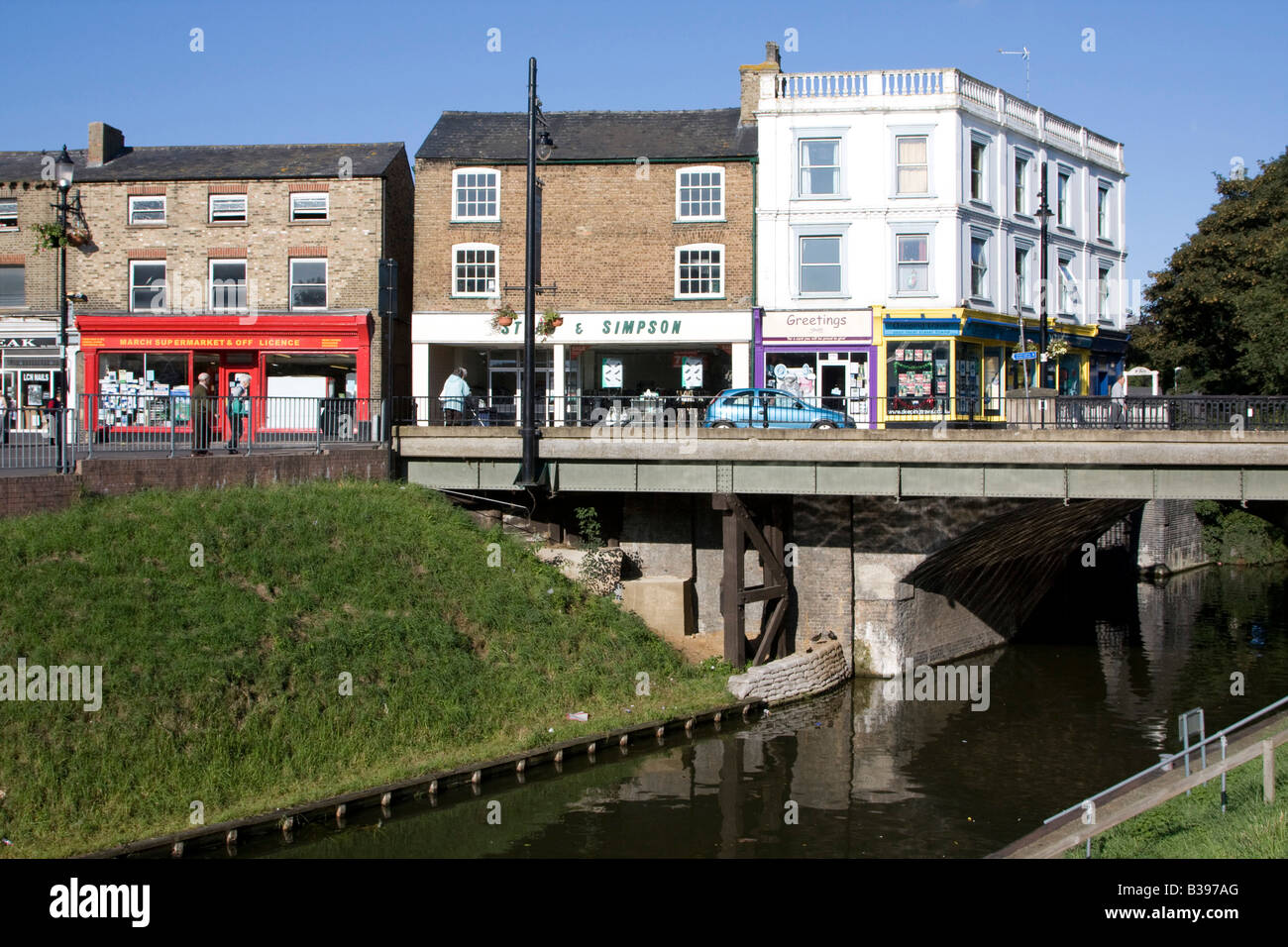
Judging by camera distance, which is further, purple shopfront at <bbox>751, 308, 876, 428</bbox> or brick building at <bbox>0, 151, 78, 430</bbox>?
brick building at <bbox>0, 151, 78, 430</bbox>

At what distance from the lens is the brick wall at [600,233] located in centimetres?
3506

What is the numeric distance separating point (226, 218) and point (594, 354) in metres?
12.2

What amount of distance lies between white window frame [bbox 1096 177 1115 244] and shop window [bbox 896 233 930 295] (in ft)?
33.4

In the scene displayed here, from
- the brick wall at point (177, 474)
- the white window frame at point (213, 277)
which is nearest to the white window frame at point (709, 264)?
the white window frame at point (213, 277)

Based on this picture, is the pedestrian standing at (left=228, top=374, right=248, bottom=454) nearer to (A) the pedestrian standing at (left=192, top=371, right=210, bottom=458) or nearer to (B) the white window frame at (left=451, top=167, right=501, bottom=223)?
(A) the pedestrian standing at (left=192, top=371, right=210, bottom=458)

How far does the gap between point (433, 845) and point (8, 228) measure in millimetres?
29672

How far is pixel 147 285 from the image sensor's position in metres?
34.9

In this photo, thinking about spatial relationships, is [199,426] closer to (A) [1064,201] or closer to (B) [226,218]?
(B) [226,218]

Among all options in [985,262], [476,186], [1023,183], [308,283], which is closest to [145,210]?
[308,283]

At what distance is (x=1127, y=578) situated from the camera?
133 ft

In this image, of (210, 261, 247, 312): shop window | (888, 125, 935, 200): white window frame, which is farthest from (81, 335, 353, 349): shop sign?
(888, 125, 935, 200): white window frame

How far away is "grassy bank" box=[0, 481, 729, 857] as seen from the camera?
14.2 meters

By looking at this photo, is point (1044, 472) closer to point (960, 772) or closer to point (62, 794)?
point (960, 772)
